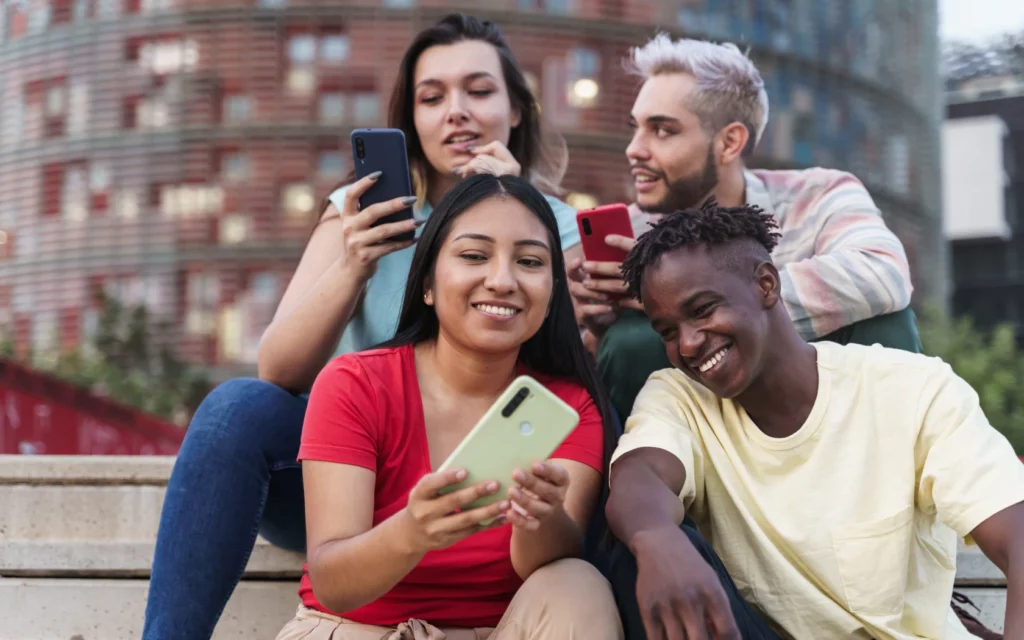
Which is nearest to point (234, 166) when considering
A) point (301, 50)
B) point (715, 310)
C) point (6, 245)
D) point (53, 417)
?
point (301, 50)

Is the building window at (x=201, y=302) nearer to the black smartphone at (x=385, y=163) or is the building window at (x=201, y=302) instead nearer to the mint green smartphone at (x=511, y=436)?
the black smartphone at (x=385, y=163)

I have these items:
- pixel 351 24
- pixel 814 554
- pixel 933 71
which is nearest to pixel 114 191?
pixel 351 24

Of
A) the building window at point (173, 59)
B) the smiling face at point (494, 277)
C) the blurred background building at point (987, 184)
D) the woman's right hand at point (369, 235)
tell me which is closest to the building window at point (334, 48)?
the building window at point (173, 59)

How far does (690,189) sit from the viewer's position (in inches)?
120

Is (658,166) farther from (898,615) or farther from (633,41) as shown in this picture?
(633,41)

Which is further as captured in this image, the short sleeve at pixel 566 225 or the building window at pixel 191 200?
the building window at pixel 191 200

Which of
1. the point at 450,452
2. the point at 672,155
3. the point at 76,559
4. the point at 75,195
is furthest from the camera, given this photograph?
the point at 75,195

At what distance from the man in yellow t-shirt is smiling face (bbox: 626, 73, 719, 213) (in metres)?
0.91

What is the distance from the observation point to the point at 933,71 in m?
29.8

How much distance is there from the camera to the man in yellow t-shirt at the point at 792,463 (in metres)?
1.88

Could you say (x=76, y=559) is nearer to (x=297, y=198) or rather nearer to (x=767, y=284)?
(x=767, y=284)

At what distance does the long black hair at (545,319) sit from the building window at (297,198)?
855 inches

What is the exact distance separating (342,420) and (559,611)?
21.5 inches

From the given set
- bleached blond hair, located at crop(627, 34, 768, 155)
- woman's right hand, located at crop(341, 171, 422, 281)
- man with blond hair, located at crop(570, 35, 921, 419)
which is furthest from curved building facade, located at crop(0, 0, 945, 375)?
woman's right hand, located at crop(341, 171, 422, 281)
